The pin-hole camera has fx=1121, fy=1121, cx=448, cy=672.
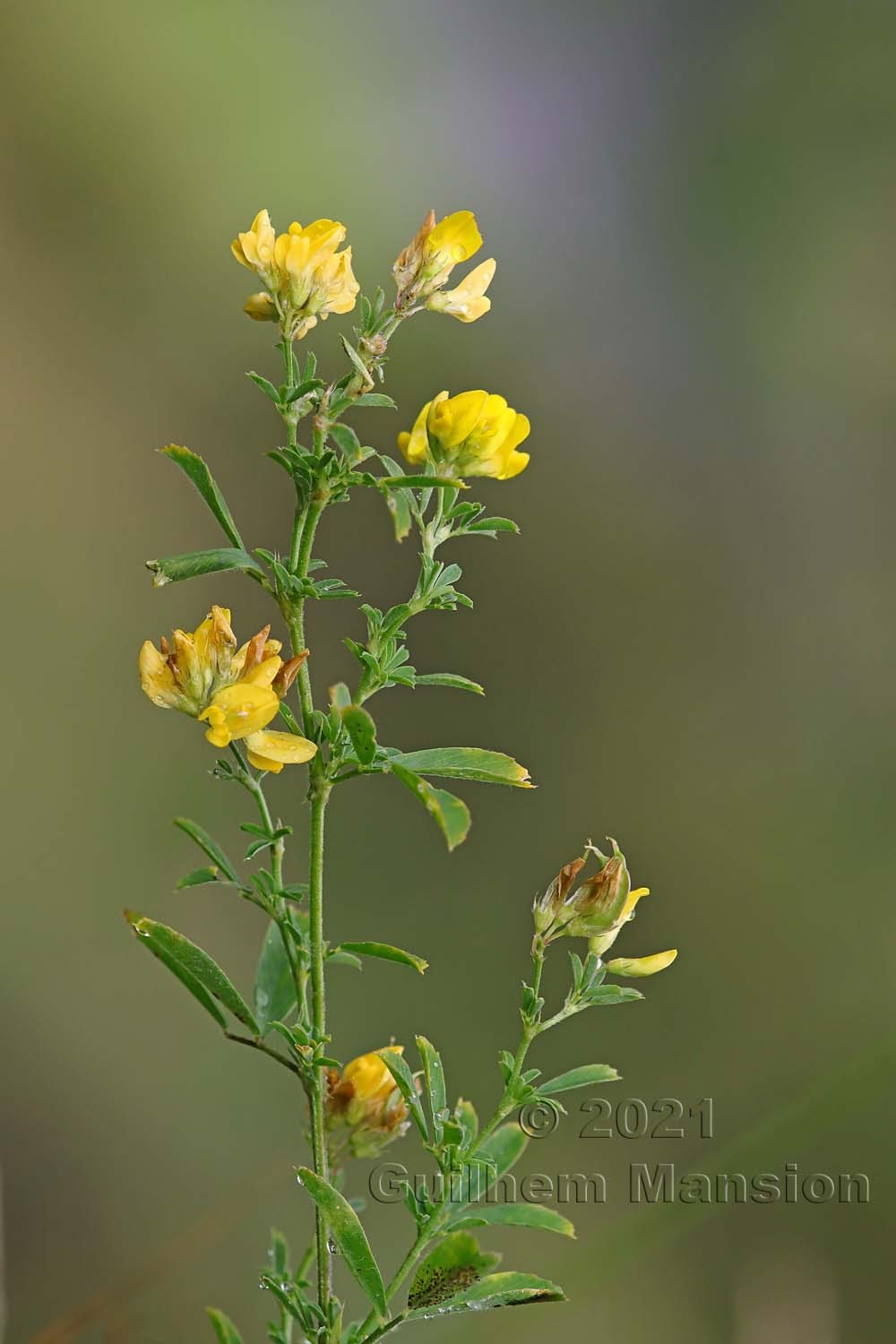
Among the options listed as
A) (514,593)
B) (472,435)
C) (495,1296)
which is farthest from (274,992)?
(514,593)

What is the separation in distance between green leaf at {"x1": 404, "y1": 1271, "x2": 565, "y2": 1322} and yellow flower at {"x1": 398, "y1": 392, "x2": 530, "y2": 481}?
320 millimetres

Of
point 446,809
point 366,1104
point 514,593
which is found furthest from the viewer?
point 514,593

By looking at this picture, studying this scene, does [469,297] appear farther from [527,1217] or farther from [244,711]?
[527,1217]

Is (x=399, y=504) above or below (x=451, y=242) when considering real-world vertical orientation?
below

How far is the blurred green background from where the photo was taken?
4.09 ft

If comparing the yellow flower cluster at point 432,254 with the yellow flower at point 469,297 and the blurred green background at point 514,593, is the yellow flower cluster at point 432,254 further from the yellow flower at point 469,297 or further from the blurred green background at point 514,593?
the blurred green background at point 514,593

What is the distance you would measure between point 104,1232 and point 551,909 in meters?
1.02

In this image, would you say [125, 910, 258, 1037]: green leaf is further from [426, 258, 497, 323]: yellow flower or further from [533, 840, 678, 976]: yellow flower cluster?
[426, 258, 497, 323]: yellow flower

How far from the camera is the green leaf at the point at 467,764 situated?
435mm

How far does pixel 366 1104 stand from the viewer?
1.64ft

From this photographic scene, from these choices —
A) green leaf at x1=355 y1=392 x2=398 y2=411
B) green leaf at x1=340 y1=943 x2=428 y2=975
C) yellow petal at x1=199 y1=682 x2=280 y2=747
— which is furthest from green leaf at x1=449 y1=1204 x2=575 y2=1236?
green leaf at x1=355 y1=392 x2=398 y2=411

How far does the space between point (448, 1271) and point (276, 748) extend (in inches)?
9.1

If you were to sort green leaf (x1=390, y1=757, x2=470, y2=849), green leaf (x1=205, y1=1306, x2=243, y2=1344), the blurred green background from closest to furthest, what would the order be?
green leaf (x1=390, y1=757, x2=470, y2=849)
green leaf (x1=205, y1=1306, x2=243, y2=1344)
the blurred green background

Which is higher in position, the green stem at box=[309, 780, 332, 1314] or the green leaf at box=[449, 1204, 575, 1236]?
the green stem at box=[309, 780, 332, 1314]
